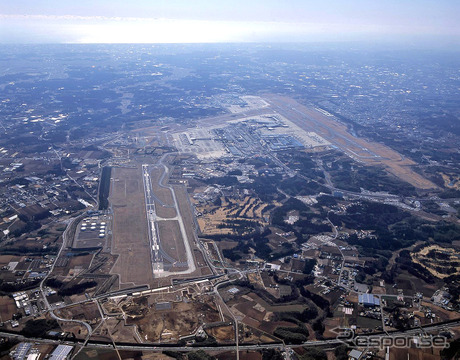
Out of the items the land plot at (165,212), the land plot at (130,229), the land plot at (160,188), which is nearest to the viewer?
the land plot at (130,229)

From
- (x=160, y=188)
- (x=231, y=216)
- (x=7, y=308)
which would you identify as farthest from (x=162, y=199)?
(x=7, y=308)

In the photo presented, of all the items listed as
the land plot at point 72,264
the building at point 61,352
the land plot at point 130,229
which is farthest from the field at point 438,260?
the land plot at point 72,264

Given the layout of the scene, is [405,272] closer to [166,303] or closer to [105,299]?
[166,303]

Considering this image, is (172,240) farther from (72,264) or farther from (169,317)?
(169,317)

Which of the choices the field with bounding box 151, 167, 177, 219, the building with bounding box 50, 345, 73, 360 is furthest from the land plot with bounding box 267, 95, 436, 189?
the building with bounding box 50, 345, 73, 360

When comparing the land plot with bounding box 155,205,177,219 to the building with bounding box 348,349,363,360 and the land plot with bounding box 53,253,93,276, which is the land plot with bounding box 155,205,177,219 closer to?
the land plot with bounding box 53,253,93,276

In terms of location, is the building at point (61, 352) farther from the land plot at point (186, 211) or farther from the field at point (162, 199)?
the field at point (162, 199)
